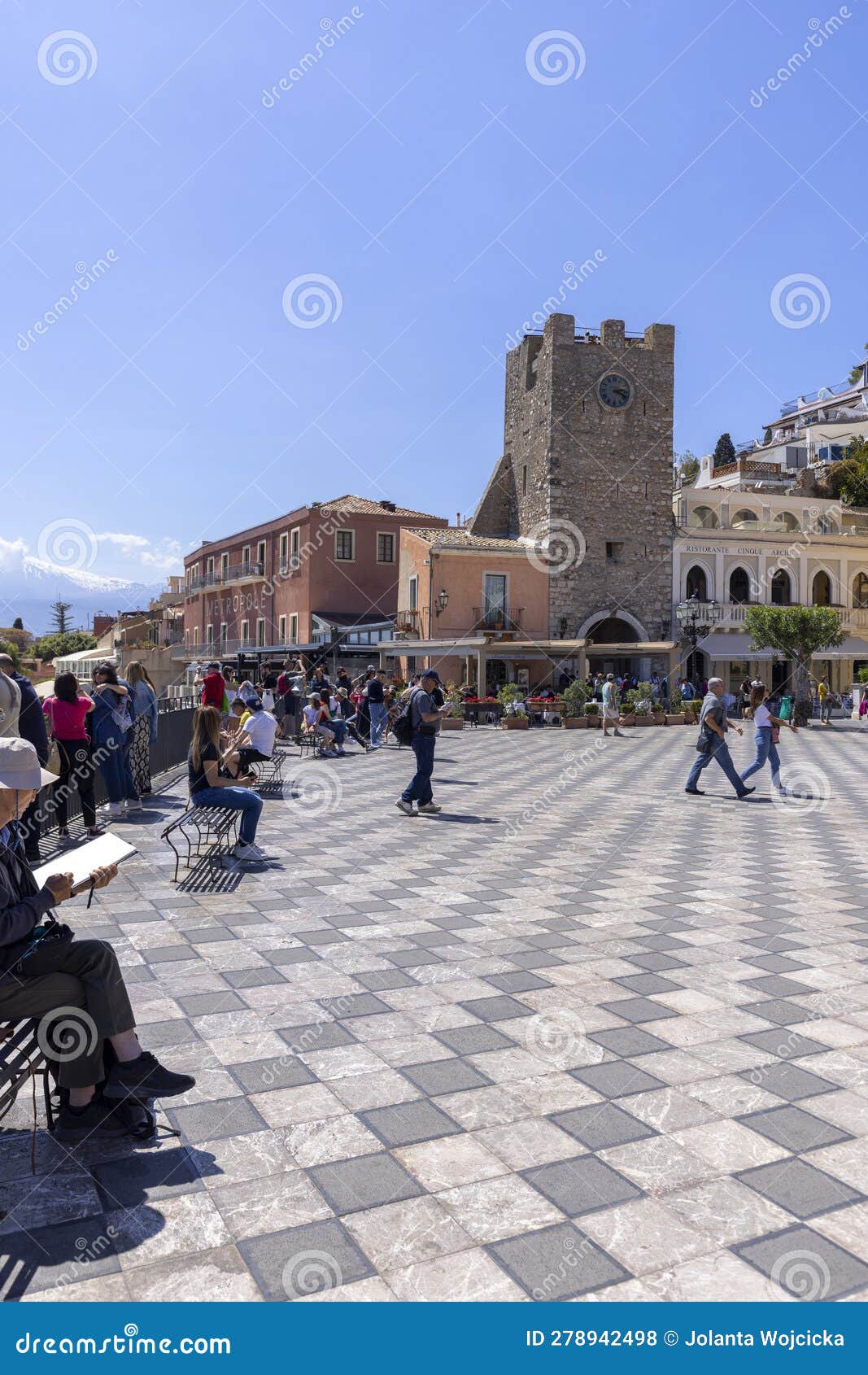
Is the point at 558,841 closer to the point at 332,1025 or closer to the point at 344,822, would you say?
the point at 344,822

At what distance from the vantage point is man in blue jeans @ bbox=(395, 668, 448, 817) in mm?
10297

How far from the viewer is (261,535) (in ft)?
150

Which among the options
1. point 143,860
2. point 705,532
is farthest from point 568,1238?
point 705,532

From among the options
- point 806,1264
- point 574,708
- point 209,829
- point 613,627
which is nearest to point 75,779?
point 209,829

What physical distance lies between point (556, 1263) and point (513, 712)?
77.3ft

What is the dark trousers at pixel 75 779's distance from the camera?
8.74 metres

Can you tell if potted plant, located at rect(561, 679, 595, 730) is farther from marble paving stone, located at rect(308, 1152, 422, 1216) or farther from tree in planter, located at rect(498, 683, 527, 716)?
marble paving stone, located at rect(308, 1152, 422, 1216)

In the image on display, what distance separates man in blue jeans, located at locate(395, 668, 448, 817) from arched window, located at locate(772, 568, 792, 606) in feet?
104

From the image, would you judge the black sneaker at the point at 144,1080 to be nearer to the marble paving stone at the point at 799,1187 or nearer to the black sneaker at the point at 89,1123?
the black sneaker at the point at 89,1123

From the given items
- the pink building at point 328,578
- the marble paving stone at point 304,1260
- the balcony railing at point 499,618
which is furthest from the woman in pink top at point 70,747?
the pink building at point 328,578

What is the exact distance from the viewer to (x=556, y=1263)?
2.60 metres

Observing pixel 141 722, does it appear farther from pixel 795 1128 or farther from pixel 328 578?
pixel 328 578
